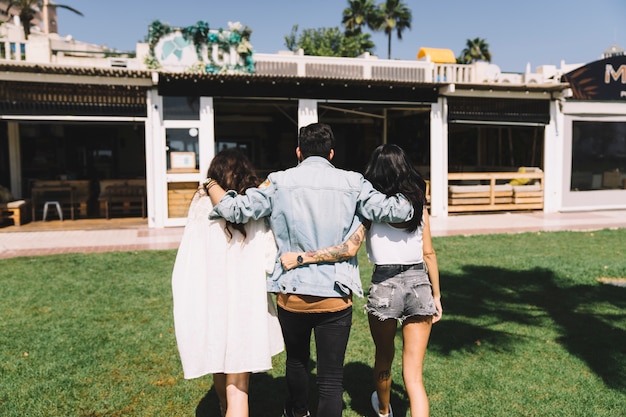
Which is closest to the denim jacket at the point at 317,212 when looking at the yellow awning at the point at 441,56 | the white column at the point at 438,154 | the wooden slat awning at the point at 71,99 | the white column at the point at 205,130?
the white column at the point at 205,130

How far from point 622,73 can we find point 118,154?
52.3ft

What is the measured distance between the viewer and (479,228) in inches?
464

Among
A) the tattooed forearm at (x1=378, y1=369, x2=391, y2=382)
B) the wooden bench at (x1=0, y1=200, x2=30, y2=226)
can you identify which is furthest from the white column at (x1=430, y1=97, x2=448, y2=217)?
the tattooed forearm at (x1=378, y1=369, x2=391, y2=382)

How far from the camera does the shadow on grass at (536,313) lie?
181 inches

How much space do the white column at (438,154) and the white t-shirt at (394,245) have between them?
11076 mm

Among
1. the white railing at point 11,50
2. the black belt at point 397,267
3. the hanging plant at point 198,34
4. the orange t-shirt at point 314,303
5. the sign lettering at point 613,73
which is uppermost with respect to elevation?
the hanging plant at point 198,34

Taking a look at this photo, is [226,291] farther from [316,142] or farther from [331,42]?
[331,42]

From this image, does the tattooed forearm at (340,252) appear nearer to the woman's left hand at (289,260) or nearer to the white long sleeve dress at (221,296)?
the woman's left hand at (289,260)

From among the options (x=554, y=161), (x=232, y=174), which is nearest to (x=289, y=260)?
(x=232, y=174)

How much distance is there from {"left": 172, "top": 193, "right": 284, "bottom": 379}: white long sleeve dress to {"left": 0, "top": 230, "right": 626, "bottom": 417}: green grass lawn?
90 cm

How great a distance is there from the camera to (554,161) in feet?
48.3

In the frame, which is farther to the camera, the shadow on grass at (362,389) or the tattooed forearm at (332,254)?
the shadow on grass at (362,389)

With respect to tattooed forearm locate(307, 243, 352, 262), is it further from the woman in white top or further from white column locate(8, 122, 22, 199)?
white column locate(8, 122, 22, 199)

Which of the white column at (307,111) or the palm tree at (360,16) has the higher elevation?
the palm tree at (360,16)
